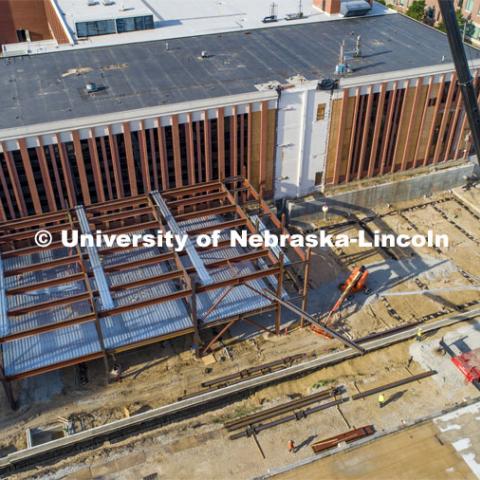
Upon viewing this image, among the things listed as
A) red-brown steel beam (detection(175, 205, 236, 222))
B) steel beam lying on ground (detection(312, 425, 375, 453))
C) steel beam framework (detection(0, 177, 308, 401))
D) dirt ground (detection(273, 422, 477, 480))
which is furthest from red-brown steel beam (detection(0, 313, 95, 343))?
steel beam lying on ground (detection(312, 425, 375, 453))

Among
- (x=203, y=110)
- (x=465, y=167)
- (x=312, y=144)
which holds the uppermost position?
(x=203, y=110)

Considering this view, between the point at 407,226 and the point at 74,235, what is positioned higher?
the point at 74,235

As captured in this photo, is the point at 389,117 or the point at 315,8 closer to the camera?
the point at 389,117

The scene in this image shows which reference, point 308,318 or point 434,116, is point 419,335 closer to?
point 308,318

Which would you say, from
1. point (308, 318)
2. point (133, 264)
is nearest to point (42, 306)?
point (133, 264)

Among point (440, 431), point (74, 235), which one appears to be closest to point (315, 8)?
point (74, 235)

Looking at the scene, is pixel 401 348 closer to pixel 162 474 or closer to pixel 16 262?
pixel 162 474
